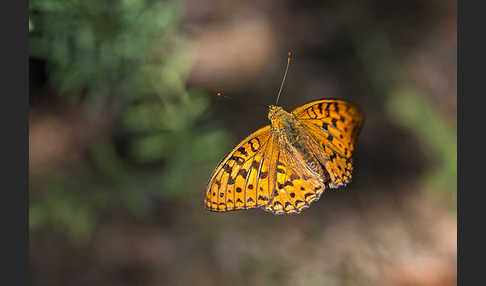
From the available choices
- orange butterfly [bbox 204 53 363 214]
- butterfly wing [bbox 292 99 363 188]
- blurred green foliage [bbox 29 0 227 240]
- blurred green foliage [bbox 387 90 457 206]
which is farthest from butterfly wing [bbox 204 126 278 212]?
blurred green foliage [bbox 387 90 457 206]

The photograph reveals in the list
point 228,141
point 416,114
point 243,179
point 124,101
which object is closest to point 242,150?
point 243,179

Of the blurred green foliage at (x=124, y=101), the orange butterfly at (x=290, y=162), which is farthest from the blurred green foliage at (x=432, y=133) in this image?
the blurred green foliage at (x=124, y=101)

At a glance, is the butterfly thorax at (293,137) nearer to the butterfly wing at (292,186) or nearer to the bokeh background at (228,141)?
the butterfly wing at (292,186)

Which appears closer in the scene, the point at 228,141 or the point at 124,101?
the point at 124,101

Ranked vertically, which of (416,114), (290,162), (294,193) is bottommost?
(294,193)

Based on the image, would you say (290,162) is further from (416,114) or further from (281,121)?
(416,114)

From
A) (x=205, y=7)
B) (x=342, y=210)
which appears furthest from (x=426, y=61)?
(x=205, y=7)

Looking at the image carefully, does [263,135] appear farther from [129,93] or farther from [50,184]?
[50,184]
